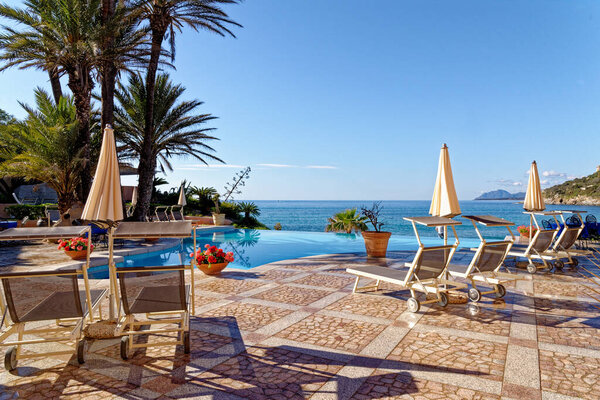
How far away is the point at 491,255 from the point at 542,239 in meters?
3.11

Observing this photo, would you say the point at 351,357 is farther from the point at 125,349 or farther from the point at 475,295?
the point at 475,295

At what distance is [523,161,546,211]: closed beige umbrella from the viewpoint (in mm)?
8148

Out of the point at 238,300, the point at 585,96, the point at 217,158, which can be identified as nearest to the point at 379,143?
the point at 585,96

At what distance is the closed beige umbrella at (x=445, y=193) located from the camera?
550cm

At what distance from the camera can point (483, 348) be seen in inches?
145

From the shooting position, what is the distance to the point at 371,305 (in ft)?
17.3

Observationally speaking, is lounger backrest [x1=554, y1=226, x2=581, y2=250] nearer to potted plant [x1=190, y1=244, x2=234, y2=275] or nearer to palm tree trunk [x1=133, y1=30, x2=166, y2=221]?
potted plant [x1=190, y1=244, x2=234, y2=275]

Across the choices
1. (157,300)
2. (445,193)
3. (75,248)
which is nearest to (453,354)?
(445,193)

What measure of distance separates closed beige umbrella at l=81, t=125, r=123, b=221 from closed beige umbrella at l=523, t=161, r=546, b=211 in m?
8.18

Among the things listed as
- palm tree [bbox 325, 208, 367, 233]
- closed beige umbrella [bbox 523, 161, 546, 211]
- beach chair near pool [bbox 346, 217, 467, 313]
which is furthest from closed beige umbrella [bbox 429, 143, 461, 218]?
palm tree [bbox 325, 208, 367, 233]

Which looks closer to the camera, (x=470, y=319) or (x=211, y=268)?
(x=470, y=319)

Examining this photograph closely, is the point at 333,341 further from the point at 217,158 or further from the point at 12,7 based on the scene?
the point at 217,158

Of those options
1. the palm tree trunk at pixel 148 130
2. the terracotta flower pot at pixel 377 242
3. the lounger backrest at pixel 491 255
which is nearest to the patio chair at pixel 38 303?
the lounger backrest at pixel 491 255

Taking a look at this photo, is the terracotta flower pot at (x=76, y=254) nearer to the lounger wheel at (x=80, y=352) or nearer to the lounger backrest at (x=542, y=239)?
A: the lounger wheel at (x=80, y=352)
